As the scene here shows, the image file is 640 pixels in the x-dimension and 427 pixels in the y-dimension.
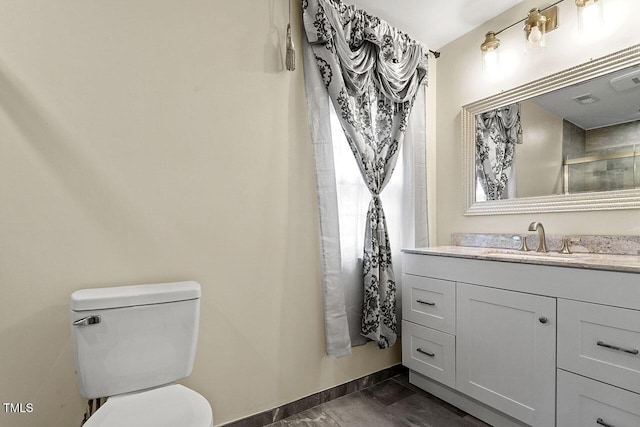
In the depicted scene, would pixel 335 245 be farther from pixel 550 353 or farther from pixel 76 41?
pixel 76 41

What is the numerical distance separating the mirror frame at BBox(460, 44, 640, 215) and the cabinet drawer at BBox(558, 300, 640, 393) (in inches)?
26.5

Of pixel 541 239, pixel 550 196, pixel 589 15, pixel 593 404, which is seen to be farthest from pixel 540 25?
pixel 593 404

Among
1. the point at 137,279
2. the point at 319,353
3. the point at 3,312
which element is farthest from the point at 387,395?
the point at 3,312

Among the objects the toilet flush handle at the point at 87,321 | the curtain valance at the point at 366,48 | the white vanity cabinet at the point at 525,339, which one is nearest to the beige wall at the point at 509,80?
the curtain valance at the point at 366,48

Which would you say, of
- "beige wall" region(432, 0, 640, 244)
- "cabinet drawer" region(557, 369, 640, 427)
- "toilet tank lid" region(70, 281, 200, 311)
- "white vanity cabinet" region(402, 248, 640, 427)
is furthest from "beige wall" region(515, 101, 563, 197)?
"toilet tank lid" region(70, 281, 200, 311)

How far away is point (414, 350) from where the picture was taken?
2.01 metres

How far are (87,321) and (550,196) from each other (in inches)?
92.0

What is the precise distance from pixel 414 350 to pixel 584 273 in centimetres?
106

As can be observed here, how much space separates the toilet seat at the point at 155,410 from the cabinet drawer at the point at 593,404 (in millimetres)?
1436

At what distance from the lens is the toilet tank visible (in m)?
1.12

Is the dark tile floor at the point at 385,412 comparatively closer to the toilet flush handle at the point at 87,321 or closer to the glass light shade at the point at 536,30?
the toilet flush handle at the point at 87,321

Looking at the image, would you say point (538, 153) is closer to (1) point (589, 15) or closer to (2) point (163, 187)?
(1) point (589, 15)

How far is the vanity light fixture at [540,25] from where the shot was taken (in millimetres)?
1820

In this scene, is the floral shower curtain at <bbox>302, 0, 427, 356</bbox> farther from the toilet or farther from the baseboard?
the toilet
